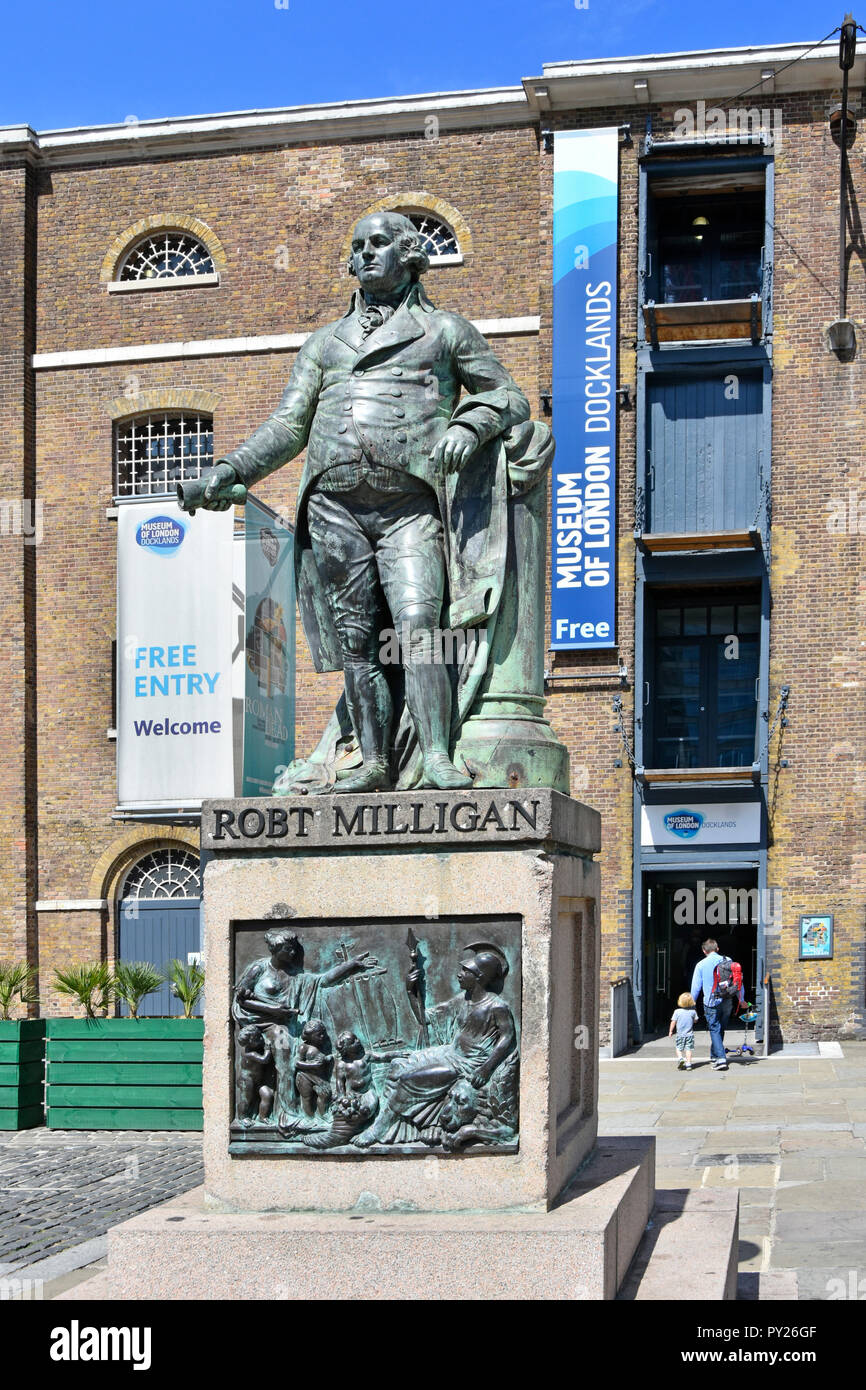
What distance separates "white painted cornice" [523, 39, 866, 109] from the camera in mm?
21891

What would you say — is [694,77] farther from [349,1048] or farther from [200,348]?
[349,1048]

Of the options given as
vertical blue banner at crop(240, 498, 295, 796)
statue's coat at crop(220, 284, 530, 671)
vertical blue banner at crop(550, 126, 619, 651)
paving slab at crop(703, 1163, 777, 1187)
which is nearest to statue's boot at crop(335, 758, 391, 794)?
statue's coat at crop(220, 284, 530, 671)

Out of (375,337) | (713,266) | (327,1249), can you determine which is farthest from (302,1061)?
(713,266)

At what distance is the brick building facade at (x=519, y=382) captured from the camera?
851 inches

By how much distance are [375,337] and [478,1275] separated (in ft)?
11.5

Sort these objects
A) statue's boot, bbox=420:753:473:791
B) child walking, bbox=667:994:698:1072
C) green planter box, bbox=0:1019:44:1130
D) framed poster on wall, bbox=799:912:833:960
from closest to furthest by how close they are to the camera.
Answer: statue's boot, bbox=420:753:473:791, green planter box, bbox=0:1019:44:1130, child walking, bbox=667:994:698:1072, framed poster on wall, bbox=799:912:833:960

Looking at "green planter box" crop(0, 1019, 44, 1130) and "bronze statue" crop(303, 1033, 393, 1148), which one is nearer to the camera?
"bronze statue" crop(303, 1033, 393, 1148)

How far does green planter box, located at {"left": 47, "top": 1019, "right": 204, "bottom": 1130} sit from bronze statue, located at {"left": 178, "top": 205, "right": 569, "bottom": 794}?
26.1 ft

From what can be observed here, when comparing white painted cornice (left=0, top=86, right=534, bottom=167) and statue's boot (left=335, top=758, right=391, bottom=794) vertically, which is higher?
white painted cornice (left=0, top=86, right=534, bottom=167)

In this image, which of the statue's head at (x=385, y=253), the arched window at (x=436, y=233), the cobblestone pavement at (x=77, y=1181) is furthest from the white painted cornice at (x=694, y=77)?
the statue's head at (x=385, y=253)

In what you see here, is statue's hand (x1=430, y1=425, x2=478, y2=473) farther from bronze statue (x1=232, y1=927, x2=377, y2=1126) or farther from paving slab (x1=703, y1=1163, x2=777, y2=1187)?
paving slab (x1=703, y1=1163, x2=777, y2=1187)

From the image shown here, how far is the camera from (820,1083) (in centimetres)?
1684

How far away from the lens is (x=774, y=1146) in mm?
12203

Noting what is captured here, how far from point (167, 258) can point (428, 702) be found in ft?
67.1
